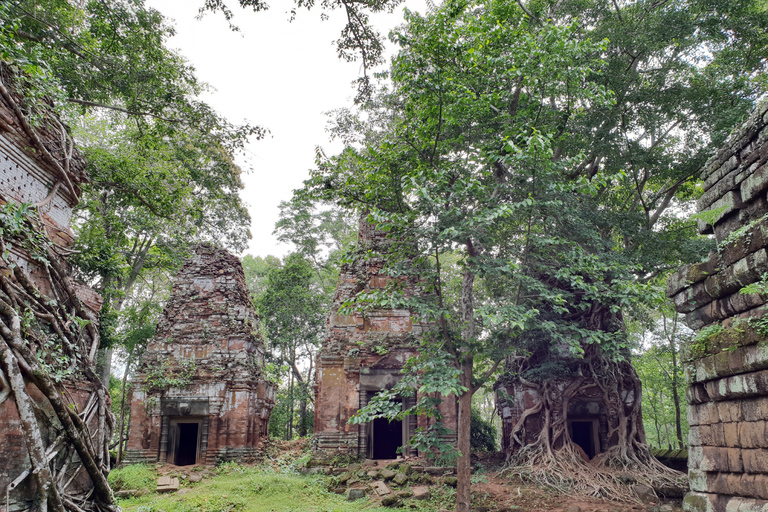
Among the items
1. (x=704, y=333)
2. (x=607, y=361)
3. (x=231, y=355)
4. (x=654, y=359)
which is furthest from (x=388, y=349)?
(x=654, y=359)

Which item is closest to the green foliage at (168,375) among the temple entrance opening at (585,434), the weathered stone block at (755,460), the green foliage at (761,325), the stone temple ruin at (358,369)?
the stone temple ruin at (358,369)

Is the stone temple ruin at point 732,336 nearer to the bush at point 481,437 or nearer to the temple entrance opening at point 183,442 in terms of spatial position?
the bush at point 481,437

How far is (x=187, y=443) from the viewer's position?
1532cm

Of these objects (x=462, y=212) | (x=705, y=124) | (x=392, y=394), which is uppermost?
(x=705, y=124)

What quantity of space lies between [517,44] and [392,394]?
7.25 m

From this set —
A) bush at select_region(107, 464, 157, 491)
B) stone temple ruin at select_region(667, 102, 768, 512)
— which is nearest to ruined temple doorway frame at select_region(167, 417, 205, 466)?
bush at select_region(107, 464, 157, 491)

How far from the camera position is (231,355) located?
567 inches

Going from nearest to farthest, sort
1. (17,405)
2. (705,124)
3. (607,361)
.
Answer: (17,405)
(705,124)
(607,361)

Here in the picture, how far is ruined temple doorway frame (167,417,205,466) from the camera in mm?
13680

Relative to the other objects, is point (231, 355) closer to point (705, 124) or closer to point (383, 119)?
point (383, 119)

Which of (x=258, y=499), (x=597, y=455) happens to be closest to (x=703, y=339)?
(x=597, y=455)

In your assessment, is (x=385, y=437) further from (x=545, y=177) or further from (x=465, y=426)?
(x=545, y=177)

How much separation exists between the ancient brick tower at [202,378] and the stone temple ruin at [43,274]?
7.63 m

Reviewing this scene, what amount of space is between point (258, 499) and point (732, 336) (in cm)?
900
